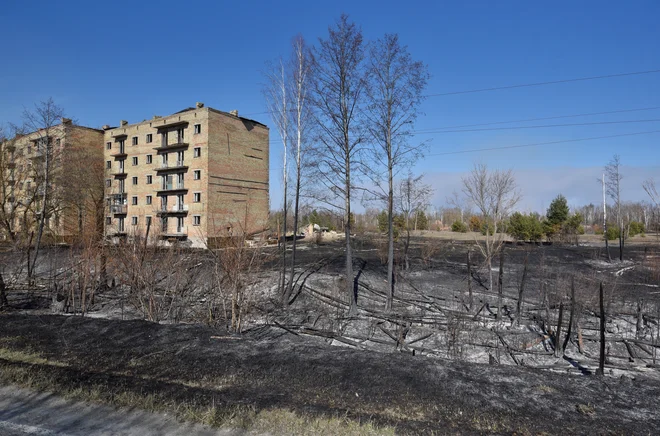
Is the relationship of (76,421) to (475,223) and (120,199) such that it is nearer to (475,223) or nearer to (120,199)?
(475,223)

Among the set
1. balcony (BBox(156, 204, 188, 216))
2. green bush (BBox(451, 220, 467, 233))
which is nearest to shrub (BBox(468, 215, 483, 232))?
green bush (BBox(451, 220, 467, 233))

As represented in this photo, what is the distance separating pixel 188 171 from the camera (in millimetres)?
41562

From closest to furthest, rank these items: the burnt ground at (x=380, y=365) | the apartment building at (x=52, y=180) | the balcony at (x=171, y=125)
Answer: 1. the burnt ground at (x=380, y=365)
2. the apartment building at (x=52, y=180)
3. the balcony at (x=171, y=125)

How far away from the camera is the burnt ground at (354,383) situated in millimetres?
4852

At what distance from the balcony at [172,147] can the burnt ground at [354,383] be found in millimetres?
35552

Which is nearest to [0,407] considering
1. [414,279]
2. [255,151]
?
[414,279]

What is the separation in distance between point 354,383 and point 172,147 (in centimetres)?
4151

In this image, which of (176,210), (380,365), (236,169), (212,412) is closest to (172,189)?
(176,210)

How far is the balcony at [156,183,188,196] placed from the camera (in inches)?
1656

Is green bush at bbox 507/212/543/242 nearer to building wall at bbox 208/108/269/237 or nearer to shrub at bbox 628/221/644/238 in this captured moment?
shrub at bbox 628/221/644/238

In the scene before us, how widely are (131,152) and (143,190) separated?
463cm

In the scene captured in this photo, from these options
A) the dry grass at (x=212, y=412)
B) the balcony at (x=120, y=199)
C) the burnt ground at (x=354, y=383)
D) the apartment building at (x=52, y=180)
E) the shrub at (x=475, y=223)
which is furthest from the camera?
the balcony at (x=120, y=199)

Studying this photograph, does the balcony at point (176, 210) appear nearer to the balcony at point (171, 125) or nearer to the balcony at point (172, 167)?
the balcony at point (172, 167)

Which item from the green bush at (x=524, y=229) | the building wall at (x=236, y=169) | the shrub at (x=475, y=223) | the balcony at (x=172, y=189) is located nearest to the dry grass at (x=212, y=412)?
the shrub at (x=475, y=223)
